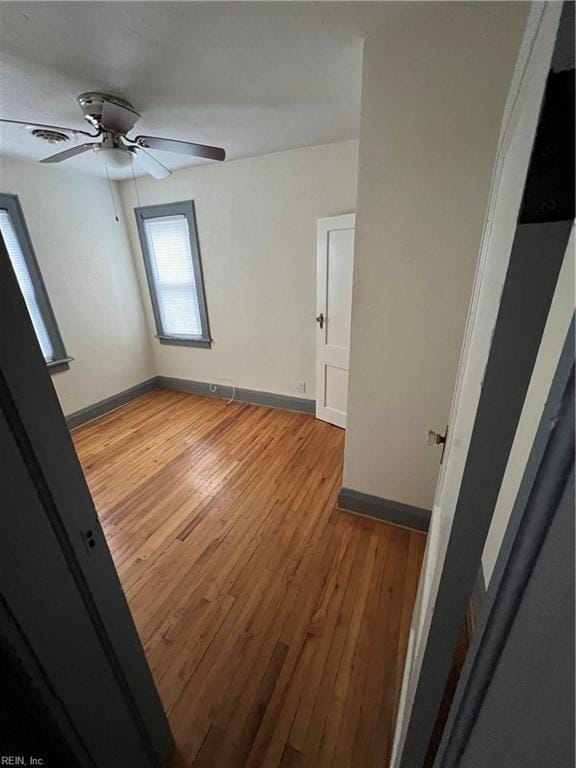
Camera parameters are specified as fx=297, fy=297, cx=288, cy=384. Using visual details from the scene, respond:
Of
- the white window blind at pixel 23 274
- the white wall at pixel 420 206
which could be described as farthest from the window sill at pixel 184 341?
the white wall at pixel 420 206

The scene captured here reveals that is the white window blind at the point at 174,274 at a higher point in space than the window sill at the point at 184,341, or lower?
higher

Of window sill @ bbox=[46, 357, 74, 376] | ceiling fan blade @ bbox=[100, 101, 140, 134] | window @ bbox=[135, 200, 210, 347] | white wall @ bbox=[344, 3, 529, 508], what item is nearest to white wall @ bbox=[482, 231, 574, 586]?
white wall @ bbox=[344, 3, 529, 508]

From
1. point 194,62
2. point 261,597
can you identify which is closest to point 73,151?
point 194,62

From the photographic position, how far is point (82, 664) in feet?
2.19

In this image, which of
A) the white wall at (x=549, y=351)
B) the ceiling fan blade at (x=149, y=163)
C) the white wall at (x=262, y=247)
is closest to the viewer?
the white wall at (x=549, y=351)

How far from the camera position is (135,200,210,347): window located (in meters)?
3.21

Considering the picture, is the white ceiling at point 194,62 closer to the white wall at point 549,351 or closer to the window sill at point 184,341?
the white wall at point 549,351

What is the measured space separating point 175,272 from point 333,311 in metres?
2.00

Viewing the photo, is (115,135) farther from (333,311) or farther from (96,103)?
(333,311)

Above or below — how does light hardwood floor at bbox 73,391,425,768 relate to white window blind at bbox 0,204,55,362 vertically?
below

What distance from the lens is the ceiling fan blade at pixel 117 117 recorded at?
1.61 meters

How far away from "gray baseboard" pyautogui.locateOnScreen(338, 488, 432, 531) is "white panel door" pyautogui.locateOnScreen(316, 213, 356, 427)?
92 cm

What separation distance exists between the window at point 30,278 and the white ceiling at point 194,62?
0.60 m

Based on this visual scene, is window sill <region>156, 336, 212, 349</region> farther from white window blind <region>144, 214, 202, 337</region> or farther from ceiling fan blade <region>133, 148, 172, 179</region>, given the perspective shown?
ceiling fan blade <region>133, 148, 172, 179</region>
